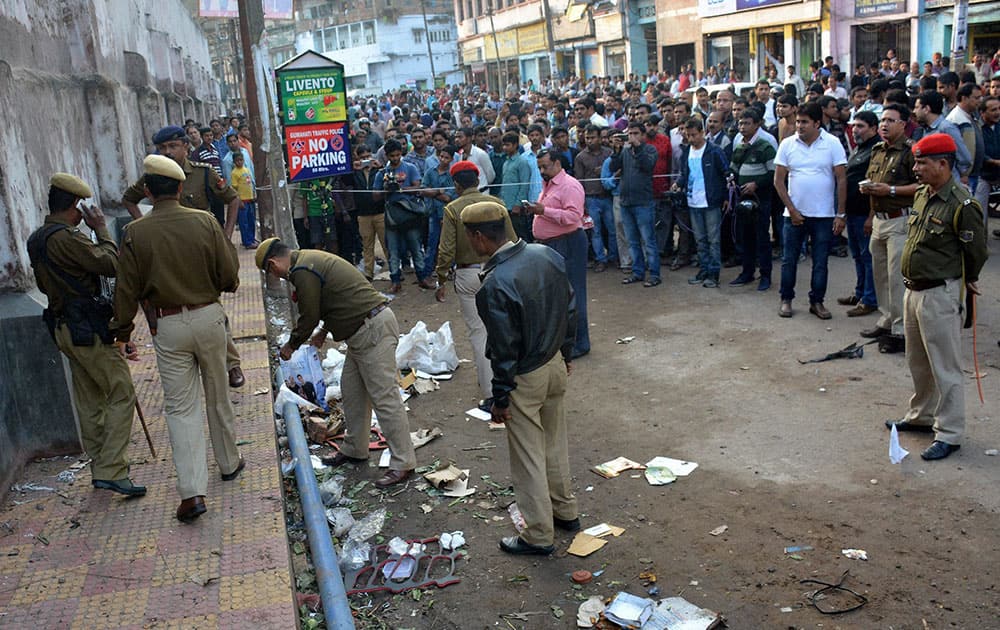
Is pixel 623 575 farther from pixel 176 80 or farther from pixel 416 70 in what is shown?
pixel 416 70

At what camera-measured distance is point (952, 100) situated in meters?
10.2

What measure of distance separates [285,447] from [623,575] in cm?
309

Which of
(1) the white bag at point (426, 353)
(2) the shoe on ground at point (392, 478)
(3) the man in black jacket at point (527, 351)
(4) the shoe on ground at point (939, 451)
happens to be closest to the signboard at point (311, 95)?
(1) the white bag at point (426, 353)

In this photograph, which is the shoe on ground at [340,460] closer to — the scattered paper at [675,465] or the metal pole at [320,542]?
the metal pole at [320,542]

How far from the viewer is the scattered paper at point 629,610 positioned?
4.22 metres

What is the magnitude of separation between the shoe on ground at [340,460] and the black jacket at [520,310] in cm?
222

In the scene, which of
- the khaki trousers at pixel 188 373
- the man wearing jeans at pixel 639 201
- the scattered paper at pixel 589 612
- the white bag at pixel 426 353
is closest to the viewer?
the scattered paper at pixel 589 612

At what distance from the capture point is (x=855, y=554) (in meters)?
4.66

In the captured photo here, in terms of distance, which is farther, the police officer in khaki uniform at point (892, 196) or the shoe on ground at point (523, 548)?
the police officer in khaki uniform at point (892, 196)

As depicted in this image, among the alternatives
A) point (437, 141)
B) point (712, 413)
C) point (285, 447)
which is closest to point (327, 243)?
point (437, 141)

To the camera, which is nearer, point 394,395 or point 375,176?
point 394,395

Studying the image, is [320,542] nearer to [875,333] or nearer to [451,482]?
[451,482]

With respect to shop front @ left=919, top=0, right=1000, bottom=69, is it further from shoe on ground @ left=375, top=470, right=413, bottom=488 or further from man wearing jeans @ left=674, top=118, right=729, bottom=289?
shoe on ground @ left=375, top=470, right=413, bottom=488

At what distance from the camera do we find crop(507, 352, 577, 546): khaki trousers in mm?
4844
